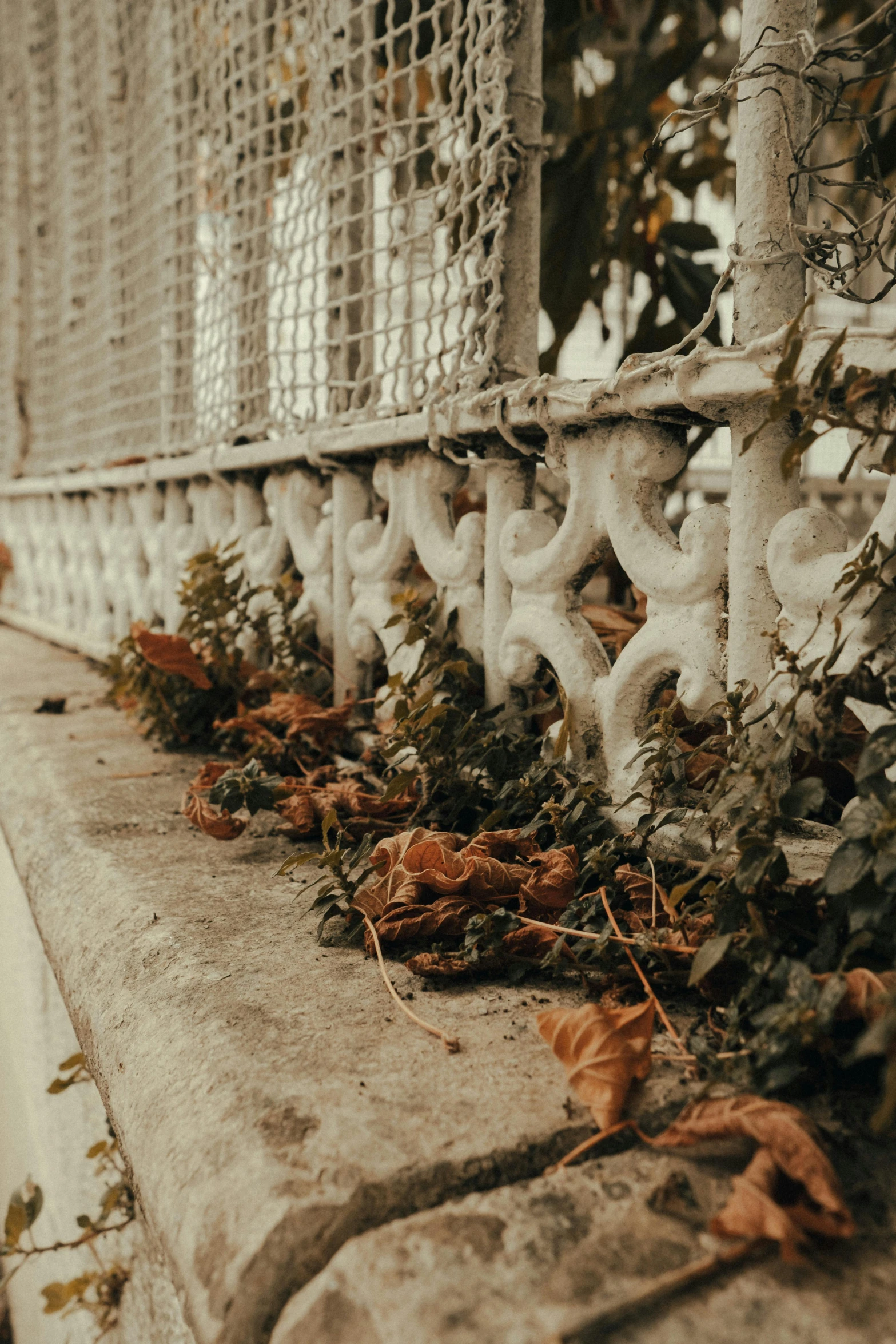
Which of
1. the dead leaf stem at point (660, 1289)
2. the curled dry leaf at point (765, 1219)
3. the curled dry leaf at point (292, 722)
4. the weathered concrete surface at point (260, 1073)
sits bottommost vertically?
the weathered concrete surface at point (260, 1073)

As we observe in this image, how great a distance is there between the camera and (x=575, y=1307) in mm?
597

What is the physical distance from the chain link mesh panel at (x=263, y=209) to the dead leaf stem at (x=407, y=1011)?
2.66 feet

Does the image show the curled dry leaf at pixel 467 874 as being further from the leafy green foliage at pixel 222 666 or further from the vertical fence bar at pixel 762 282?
the leafy green foliage at pixel 222 666

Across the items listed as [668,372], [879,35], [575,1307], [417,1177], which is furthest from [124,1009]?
[879,35]

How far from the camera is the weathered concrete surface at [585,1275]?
0.58 metres

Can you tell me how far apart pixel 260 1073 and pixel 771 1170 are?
0.41 meters

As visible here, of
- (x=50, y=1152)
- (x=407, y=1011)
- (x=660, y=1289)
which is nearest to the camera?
(x=660, y=1289)

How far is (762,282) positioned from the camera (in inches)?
44.0

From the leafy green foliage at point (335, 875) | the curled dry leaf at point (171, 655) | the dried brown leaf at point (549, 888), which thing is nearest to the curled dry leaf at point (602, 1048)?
the dried brown leaf at point (549, 888)

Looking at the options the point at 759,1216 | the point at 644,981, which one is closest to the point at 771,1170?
the point at 759,1216

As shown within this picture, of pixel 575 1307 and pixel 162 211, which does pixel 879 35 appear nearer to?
pixel 162 211

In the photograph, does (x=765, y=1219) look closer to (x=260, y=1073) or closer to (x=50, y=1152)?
(x=260, y=1073)

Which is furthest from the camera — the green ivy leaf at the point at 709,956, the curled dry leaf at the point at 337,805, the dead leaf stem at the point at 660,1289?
the curled dry leaf at the point at 337,805

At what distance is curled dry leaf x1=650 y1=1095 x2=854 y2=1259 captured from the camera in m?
0.63
